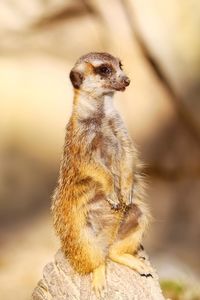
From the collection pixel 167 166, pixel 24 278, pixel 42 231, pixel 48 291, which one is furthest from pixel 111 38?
pixel 48 291

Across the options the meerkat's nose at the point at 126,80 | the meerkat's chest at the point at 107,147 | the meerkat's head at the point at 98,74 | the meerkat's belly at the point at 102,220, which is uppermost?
the meerkat's head at the point at 98,74

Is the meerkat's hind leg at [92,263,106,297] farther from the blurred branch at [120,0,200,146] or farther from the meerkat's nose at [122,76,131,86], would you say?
the blurred branch at [120,0,200,146]

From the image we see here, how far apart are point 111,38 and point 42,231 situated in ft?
4.06

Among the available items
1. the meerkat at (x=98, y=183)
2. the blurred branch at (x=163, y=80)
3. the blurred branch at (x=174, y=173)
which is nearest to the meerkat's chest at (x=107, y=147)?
the meerkat at (x=98, y=183)

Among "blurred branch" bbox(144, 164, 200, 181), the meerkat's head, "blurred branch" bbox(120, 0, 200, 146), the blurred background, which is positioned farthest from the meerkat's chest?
"blurred branch" bbox(144, 164, 200, 181)

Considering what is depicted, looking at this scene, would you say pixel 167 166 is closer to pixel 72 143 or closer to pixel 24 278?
pixel 24 278

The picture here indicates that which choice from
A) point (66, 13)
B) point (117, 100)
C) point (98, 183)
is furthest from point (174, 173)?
point (98, 183)

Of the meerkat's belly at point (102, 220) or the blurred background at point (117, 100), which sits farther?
the blurred background at point (117, 100)

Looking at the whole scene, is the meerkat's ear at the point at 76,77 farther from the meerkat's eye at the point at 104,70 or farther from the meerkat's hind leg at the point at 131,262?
the meerkat's hind leg at the point at 131,262

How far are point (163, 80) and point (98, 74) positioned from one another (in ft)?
10.6

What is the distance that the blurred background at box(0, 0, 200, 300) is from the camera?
5.30 m

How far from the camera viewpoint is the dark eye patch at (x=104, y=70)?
86.6 inches

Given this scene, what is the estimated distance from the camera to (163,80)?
17.9 feet

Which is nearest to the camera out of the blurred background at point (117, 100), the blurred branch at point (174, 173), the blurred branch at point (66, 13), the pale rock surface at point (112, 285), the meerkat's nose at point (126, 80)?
the meerkat's nose at point (126, 80)
